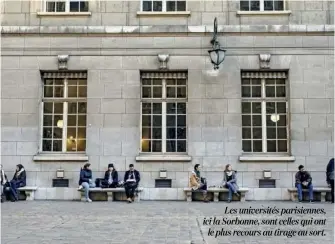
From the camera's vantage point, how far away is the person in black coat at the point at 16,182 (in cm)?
1753

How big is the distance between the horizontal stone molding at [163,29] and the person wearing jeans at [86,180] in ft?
16.5

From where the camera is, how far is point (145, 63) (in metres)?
18.6

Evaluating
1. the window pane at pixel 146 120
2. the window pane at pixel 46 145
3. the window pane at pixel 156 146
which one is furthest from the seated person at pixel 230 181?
the window pane at pixel 46 145

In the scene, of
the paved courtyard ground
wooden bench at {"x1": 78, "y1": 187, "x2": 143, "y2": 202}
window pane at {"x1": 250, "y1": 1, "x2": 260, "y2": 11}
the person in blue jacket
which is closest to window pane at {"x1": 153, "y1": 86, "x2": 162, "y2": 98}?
wooden bench at {"x1": 78, "y1": 187, "x2": 143, "y2": 202}

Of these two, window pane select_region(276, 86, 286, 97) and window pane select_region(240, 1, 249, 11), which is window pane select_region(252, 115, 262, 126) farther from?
window pane select_region(240, 1, 249, 11)

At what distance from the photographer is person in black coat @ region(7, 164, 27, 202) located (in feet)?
57.5

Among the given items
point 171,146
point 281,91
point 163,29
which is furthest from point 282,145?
point 163,29

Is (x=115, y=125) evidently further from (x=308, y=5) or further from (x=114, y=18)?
(x=308, y=5)

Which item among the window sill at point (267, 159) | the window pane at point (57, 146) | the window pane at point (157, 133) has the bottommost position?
the window sill at point (267, 159)

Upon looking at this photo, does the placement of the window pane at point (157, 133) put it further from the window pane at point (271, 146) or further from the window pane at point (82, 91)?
the window pane at point (271, 146)

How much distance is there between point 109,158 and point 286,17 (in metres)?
8.35

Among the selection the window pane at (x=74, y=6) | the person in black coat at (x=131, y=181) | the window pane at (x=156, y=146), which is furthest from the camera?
the window pane at (x=74, y=6)

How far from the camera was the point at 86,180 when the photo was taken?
17578 millimetres

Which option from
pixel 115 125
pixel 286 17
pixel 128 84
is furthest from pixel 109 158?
pixel 286 17
